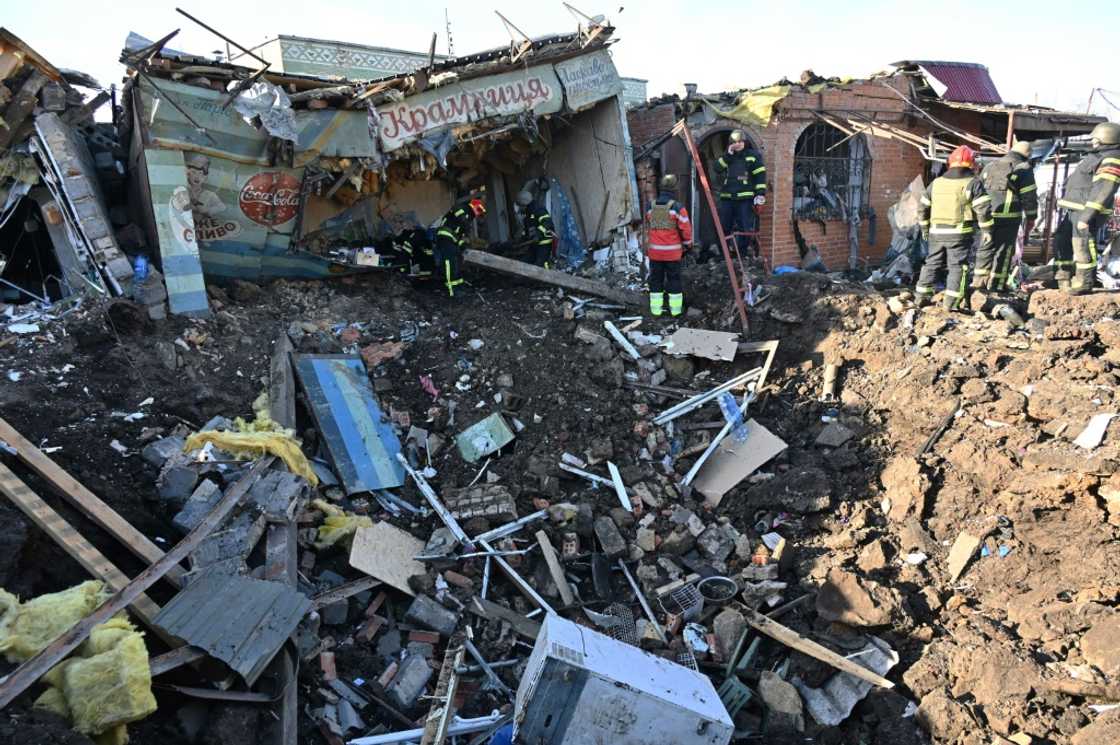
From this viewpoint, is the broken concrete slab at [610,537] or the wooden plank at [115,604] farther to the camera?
the broken concrete slab at [610,537]

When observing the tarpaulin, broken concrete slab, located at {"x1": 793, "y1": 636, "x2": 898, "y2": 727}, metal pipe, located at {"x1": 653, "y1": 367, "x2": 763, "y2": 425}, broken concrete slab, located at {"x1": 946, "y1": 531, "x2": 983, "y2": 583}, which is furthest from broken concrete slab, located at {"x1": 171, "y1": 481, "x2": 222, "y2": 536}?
the tarpaulin

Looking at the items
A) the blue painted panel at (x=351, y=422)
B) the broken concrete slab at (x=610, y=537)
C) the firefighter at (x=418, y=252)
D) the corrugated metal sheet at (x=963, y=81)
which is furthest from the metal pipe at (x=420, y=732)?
the corrugated metal sheet at (x=963, y=81)

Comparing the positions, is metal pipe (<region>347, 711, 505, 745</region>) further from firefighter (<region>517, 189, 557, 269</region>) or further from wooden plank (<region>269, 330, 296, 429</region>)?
firefighter (<region>517, 189, 557, 269</region>)

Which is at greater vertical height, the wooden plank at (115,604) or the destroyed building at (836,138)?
the destroyed building at (836,138)

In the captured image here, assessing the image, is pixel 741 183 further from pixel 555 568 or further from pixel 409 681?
pixel 409 681

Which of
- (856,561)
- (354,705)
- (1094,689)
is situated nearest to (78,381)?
(354,705)

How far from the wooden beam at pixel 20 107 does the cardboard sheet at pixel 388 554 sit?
18.3 feet

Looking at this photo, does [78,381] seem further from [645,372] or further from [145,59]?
[645,372]

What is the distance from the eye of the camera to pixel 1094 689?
164 inches

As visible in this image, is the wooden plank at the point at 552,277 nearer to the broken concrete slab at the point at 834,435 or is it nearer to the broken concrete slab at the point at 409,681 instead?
the broken concrete slab at the point at 834,435

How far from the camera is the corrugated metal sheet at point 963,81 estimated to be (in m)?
12.4

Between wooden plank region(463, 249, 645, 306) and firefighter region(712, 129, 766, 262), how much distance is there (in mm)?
2224

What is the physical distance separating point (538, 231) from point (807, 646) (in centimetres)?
725

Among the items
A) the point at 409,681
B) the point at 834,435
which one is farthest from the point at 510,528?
the point at 834,435
